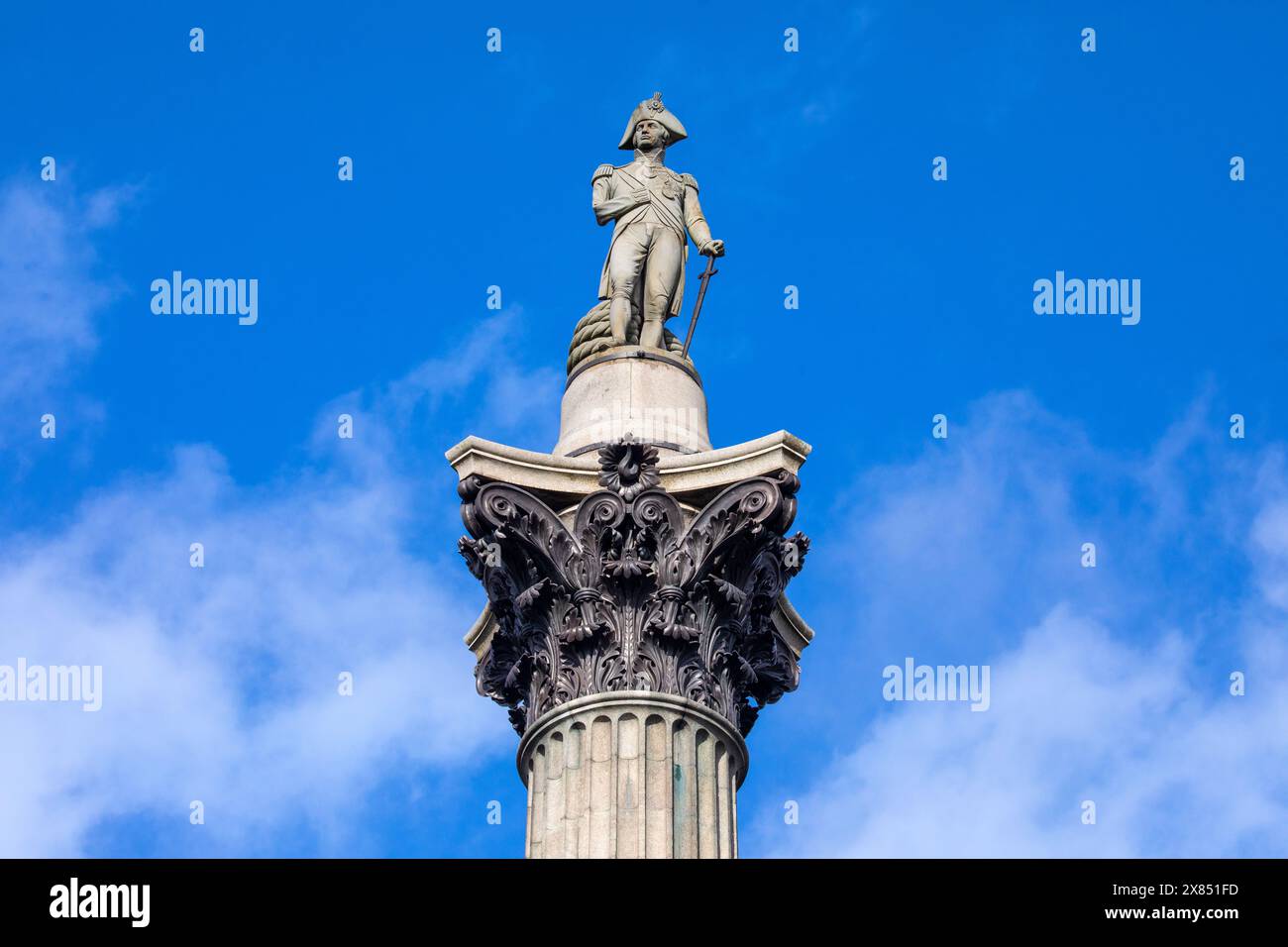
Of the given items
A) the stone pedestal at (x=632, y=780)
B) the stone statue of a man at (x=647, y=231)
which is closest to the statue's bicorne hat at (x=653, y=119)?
the stone statue of a man at (x=647, y=231)

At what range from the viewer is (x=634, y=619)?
109 feet

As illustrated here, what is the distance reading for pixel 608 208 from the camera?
38.1 meters

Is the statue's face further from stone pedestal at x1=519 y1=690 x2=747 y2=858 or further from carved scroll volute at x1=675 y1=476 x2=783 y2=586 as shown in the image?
stone pedestal at x1=519 y1=690 x2=747 y2=858

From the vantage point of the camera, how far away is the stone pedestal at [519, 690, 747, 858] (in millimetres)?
31781

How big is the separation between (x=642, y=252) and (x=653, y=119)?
2.65 meters

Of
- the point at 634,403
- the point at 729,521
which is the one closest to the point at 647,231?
the point at 634,403

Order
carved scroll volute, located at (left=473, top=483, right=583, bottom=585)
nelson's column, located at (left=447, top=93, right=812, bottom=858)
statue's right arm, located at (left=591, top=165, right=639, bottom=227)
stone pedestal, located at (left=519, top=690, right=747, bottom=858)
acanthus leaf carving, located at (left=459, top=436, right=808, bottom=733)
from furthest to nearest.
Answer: statue's right arm, located at (left=591, top=165, right=639, bottom=227), carved scroll volute, located at (left=473, top=483, right=583, bottom=585), acanthus leaf carving, located at (left=459, top=436, right=808, bottom=733), nelson's column, located at (left=447, top=93, right=812, bottom=858), stone pedestal, located at (left=519, top=690, right=747, bottom=858)

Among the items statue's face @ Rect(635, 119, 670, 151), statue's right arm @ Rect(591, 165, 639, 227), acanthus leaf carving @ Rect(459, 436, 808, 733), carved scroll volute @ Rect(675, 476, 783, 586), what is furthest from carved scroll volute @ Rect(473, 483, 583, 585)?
statue's face @ Rect(635, 119, 670, 151)

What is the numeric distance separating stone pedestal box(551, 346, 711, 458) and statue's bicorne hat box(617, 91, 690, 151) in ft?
12.8

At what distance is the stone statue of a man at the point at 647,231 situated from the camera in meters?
37.3

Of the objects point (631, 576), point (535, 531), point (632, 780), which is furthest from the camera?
point (535, 531)

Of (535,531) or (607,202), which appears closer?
(535,531)

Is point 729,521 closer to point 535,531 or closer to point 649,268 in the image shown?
point 535,531
